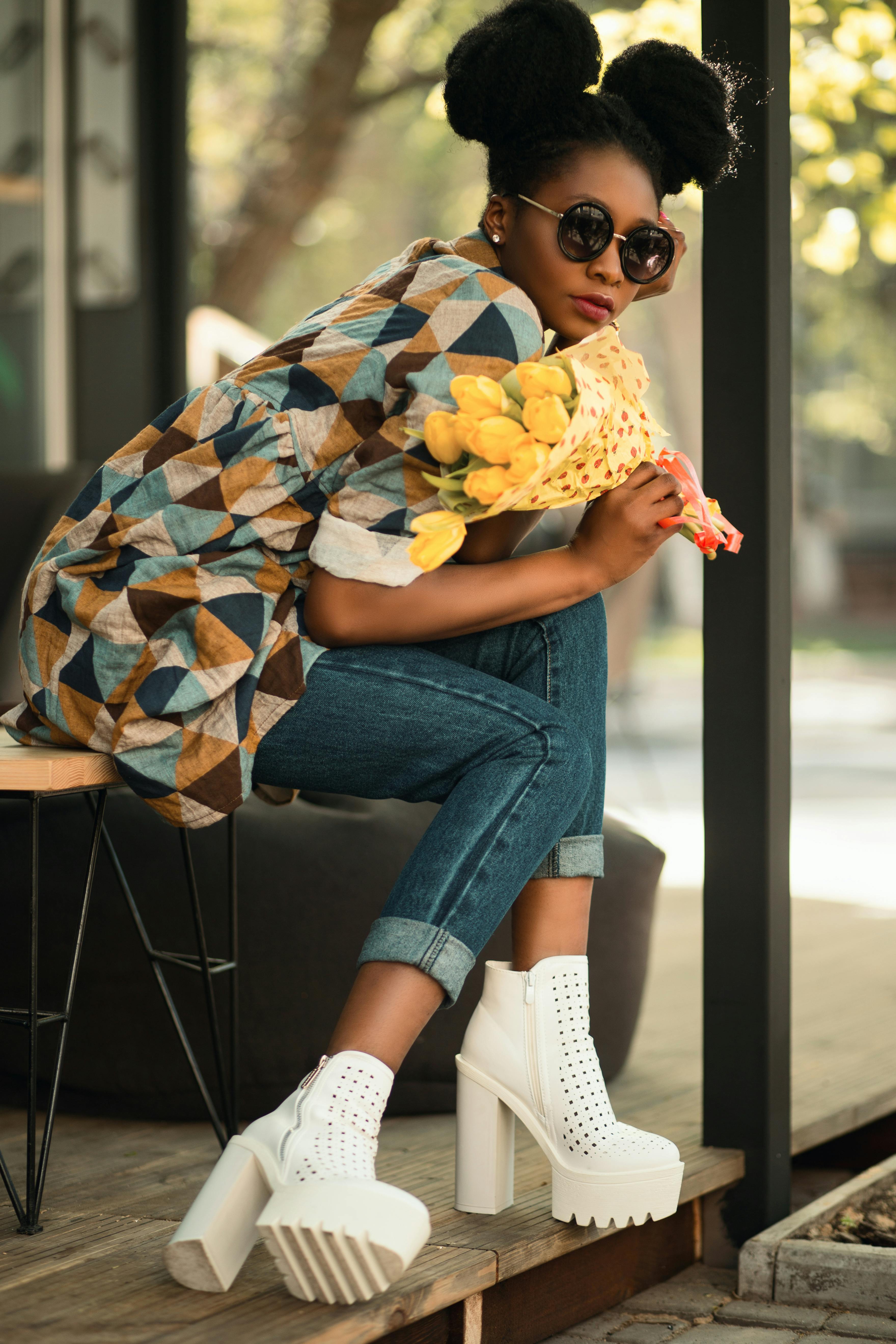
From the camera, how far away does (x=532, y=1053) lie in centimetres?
149

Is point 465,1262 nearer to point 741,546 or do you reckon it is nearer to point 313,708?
point 313,708

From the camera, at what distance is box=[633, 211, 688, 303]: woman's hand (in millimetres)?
1569

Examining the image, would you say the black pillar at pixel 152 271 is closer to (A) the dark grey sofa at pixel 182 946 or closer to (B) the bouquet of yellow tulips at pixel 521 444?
(A) the dark grey sofa at pixel 182 946

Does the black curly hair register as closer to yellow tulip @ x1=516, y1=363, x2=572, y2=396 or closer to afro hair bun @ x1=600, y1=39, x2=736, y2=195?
afro hair bun @ x1=600, y1=39, x2=736, y2=195

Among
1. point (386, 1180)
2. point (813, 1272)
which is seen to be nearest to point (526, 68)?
point (386, 1180)

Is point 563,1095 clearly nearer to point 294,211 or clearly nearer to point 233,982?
point 233,982

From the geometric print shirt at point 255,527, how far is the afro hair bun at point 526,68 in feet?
0.66

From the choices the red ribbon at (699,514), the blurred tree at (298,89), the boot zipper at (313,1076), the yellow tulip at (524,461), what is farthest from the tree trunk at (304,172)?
the boot zipper at (313,1076)

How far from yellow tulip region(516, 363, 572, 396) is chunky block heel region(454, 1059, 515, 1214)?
695 millimetres

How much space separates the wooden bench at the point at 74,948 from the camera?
1.45 m

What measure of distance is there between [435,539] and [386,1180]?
2.66 feet

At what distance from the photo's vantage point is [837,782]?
722 centimetres

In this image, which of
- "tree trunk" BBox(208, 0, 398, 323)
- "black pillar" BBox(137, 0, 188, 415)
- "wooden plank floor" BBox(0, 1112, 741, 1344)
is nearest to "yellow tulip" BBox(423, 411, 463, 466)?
"wooden plank floor" BBox(0, 1112, 741, 1344)

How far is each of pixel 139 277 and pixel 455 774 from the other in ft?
8.40
